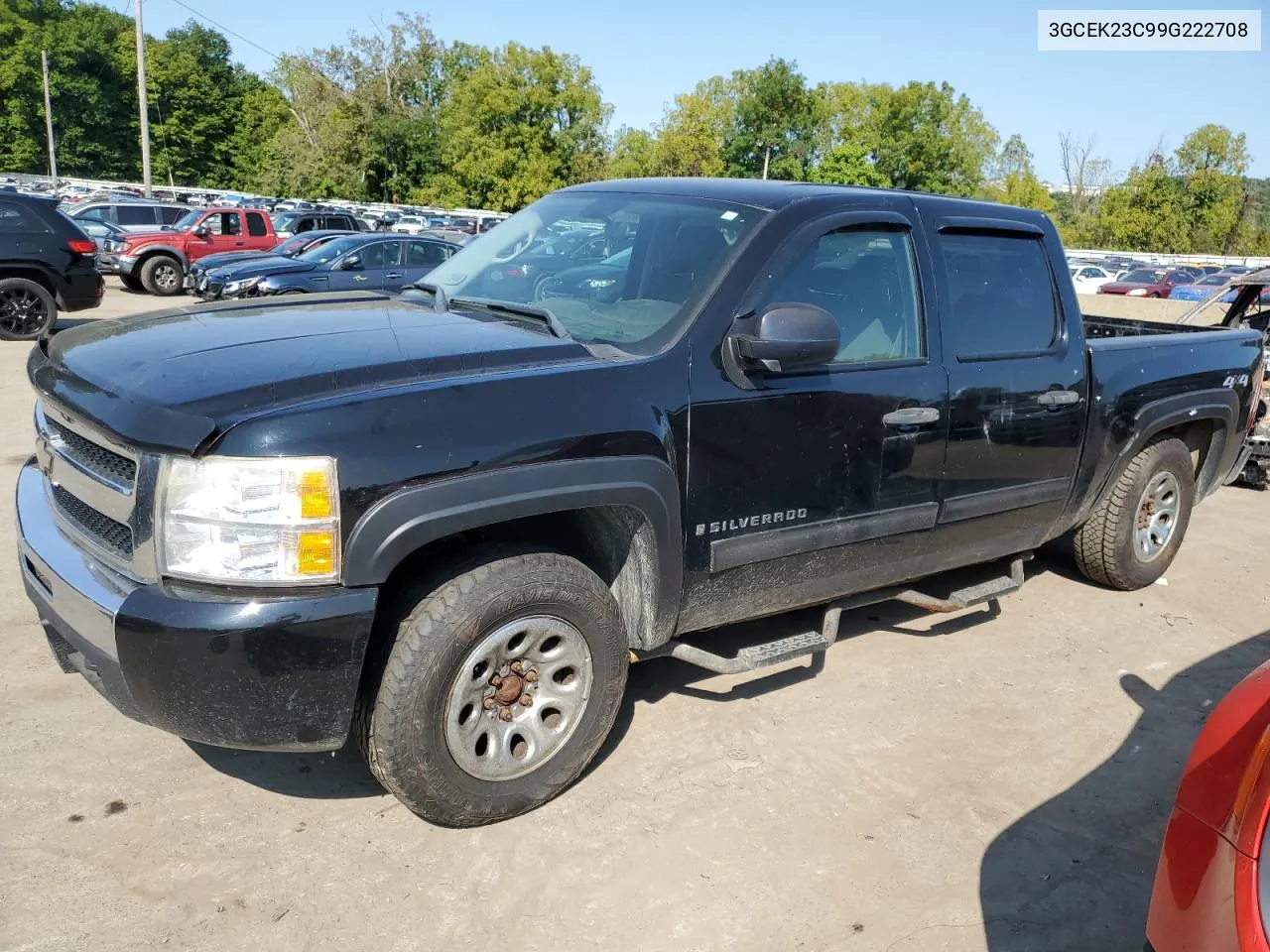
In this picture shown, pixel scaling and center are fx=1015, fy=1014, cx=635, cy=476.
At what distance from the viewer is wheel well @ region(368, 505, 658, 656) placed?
295 cm

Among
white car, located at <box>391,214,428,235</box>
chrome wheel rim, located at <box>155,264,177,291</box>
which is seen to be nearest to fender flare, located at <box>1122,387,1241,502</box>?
chrome wheel rim, located at <box>155,264,177,291</box>

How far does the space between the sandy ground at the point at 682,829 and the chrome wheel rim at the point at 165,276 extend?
17403mm

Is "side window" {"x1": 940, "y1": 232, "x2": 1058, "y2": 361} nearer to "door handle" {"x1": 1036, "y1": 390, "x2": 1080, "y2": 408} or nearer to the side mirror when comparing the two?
"door handle" {"x1": 1036, "y1": 390, "x2": 1080, "y2": 408}

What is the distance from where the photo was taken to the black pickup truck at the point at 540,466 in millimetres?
2539

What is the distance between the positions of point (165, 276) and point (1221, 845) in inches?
841

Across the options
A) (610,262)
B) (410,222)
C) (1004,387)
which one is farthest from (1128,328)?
(410,222)

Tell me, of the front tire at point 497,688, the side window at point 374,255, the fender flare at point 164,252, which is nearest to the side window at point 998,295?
the front tire at point 497,688

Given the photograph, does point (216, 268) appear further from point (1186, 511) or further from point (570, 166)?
point (570, 166)

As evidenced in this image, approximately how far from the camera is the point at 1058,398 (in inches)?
172

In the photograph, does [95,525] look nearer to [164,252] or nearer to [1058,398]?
[1058,398]

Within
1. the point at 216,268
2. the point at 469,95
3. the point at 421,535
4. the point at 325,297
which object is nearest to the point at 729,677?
the point at 421,535

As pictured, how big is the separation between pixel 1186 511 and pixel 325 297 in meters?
4.68

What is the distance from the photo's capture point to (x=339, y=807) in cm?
315

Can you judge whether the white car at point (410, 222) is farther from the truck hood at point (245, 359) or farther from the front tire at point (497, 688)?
the front tire at point (497, 688)
